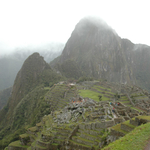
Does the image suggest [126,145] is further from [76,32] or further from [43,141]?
[76,32]

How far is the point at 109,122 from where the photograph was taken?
1270 cm

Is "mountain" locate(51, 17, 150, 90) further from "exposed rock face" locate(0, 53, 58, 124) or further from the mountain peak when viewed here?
"exposed rock face" locate(0, 53, 58, 124)

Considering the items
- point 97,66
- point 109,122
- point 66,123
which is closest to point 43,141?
point 66,123

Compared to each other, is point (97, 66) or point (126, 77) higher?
point (97, 66)

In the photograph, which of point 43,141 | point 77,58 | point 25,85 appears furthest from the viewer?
point 77,58

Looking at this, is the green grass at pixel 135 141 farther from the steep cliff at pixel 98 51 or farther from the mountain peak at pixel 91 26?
the mountain peak at pixel 91 26

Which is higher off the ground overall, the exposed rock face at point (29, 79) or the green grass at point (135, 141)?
the green grass at point (135, 141)

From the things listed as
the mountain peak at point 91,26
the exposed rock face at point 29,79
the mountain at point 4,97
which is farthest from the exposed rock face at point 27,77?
the mountain peak at point 91,26

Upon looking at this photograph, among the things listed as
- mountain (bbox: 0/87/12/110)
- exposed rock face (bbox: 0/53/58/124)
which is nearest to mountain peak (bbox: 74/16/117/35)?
exposed rock face (bbox: 0/53/58/124)

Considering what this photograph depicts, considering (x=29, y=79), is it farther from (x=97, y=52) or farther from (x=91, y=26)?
(x=91, y=26)

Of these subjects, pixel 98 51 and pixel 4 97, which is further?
pixel 98 51

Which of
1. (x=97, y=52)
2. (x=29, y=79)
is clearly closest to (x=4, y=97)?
(x=29, y=79)

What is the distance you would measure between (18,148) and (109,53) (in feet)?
547

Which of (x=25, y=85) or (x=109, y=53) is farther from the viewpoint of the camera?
(x=109, y=53)
